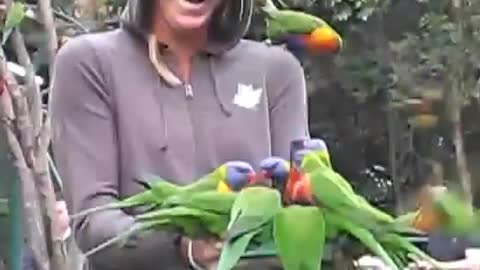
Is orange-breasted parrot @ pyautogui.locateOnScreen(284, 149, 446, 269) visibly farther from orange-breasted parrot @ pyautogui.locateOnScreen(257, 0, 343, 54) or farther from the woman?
orange-breasted parrot @ pyautogui.locateOnScreen(257, 0, 343, 54)

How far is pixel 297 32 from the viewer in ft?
5.67

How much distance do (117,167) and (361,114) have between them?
340cm

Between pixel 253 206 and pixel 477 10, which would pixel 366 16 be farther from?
pixel 253 206

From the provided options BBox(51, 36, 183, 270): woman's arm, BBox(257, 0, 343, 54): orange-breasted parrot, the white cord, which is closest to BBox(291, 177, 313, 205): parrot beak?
the white cord

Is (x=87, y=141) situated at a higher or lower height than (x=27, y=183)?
higher

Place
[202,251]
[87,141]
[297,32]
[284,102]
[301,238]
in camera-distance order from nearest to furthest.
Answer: [301,238] < [202,251] < [87,141] < [284,102] < [297,32]

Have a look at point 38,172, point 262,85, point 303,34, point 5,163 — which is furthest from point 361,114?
point 262,85

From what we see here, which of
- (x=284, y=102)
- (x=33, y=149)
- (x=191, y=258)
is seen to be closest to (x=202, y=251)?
(x=191, y=258)

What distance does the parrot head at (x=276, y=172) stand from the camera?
1.04 meters

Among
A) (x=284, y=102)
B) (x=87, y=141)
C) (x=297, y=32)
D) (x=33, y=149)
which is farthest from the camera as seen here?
(x=33, y=149)

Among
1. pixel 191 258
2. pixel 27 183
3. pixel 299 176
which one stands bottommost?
pixel 27 183

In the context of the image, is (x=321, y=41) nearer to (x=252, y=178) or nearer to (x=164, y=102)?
(x=164, y=102)

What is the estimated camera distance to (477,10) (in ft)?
12.5

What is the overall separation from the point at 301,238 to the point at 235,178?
141 millimetres
